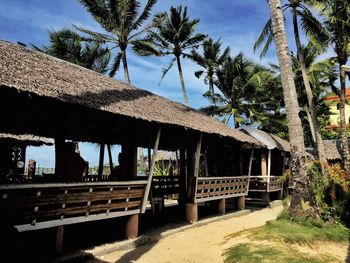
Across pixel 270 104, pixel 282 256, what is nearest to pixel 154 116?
pixel 282 256

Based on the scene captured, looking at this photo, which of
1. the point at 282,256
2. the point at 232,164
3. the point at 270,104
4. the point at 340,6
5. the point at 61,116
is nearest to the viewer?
the point at 282,256

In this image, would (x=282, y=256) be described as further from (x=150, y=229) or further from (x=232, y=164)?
(x=232, y=164)

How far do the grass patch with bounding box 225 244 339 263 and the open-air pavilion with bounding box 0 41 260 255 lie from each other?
2.61 meters

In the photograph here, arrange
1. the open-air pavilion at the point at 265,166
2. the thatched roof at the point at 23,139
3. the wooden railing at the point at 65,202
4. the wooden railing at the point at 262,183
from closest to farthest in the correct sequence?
the wooden railing at the point at 65,202 < the thatched roof at the point at 23,139 < the wooden railing at the point at 262,183 < the open-air pavilion at the point at 265,166

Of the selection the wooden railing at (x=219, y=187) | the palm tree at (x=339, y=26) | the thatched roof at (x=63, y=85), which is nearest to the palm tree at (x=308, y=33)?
the palm tree at (x=339, y=26)

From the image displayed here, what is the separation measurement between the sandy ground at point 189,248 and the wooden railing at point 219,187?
39.0 inches

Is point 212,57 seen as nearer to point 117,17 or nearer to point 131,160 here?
point 117,17

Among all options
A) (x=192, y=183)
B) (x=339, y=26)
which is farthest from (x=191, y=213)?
(x=339, y=26)

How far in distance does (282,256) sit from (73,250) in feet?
14.3

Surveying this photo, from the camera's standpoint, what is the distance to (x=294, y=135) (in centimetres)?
1088

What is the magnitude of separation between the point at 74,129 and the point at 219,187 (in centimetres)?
562

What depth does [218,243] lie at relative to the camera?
898 cm

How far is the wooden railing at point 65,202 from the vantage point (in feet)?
19.4

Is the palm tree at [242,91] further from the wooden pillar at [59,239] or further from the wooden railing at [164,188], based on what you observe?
the wooden pillar at [59,239]
